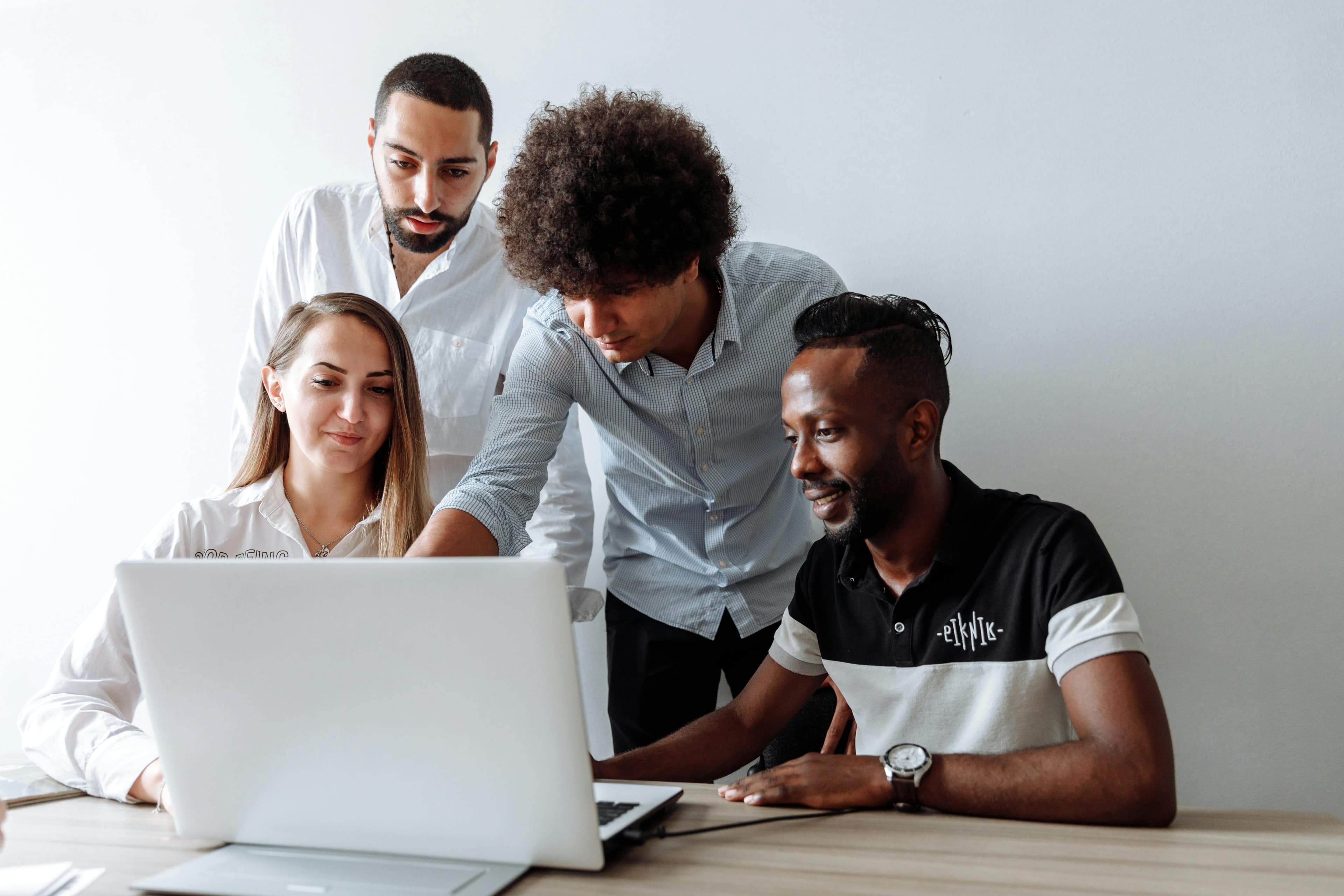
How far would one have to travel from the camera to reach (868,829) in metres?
1.07

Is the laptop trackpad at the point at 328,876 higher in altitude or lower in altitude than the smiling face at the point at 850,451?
lower

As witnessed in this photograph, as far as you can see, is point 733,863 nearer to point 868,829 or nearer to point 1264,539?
point 868,829

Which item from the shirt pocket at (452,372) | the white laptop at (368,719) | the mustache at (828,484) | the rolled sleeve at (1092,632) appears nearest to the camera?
the white laptop at (368,719)

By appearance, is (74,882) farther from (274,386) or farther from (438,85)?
(438,85)

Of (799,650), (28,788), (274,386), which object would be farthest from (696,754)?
(274,386)

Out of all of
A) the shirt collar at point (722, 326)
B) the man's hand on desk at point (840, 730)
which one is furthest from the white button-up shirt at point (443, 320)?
the man's hand on desk at point (840, 730)

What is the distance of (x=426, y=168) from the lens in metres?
1.91

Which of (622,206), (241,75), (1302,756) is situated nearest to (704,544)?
(622,206)

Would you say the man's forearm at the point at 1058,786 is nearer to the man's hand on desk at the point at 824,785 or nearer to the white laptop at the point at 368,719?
the man's hand on desk at the point at 824,785

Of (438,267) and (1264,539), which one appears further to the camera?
(438,267)

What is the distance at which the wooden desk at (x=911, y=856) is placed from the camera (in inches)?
35.6

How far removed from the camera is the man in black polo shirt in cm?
112

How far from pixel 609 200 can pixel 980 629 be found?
782 millimetres

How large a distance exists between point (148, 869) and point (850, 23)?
1769 mm
